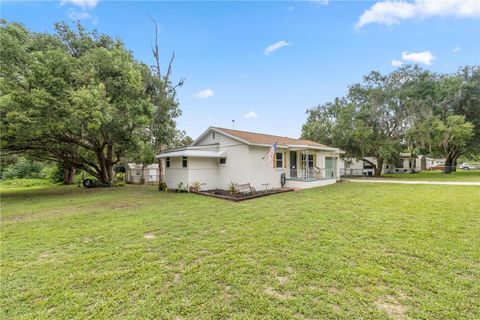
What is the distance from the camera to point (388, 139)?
844 inches

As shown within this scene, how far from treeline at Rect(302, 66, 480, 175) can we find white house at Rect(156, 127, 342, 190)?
9.16m

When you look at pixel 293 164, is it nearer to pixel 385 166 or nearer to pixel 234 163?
pixel 234 163

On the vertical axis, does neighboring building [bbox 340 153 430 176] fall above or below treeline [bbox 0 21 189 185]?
below

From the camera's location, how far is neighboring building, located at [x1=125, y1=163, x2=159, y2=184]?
68.7 feet

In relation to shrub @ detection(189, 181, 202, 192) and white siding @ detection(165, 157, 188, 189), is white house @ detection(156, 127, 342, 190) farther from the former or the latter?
shrub @ detection(189, 181, 202, 192)

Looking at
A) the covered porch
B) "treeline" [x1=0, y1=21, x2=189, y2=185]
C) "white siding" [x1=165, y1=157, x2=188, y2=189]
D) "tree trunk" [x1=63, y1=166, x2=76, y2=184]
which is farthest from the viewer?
"tree trunk" [x1=63, y1=166, x2=76, y2=184]

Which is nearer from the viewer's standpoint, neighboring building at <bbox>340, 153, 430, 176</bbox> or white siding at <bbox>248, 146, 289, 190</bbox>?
white siding at <bbox>248, 146, 289, 190</bbox>

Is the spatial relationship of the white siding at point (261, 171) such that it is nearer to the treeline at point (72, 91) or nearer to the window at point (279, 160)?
the window at point (279, 160)

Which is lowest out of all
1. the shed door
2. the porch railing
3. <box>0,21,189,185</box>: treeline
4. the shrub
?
the shrub

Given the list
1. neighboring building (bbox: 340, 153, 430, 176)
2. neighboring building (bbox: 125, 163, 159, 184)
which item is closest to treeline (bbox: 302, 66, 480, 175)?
neighboring building (bbox: 340, 153, 430, 176)

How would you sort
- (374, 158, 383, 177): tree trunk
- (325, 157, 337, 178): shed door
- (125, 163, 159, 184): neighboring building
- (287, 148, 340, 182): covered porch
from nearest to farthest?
(287, 148, 340, 182): covered porch < (325, 157, 337, 178): shed door < (125, 163, 159, 184): neighboring building < (374, 158, 383, 177): tree trunk

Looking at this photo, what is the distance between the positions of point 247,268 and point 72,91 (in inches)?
458

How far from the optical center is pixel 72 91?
10.3 metres

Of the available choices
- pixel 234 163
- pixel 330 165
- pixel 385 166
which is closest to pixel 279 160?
pixel 234 163
